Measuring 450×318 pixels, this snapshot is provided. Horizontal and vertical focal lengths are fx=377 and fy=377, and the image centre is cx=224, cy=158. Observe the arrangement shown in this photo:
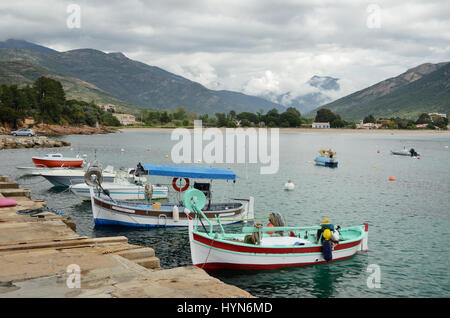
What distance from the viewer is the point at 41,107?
157 m

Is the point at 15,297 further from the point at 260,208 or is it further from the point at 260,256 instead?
the point at 260,208

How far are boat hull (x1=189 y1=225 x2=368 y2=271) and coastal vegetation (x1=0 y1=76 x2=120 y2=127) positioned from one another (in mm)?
131467

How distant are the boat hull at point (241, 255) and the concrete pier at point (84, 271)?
4003mm

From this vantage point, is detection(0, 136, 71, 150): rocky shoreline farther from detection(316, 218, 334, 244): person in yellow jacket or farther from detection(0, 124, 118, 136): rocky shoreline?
detection(316, 218, 334, 244): person in yellow jacket

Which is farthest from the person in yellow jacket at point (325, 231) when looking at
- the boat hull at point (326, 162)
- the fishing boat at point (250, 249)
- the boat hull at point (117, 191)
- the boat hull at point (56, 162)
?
the boat hull at point (326, 162)

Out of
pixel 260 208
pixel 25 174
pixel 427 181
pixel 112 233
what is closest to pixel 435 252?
pixel 260 208

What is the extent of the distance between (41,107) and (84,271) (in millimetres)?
164015

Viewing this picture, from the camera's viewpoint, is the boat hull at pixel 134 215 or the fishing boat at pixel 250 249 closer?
the fishing boat at pixel 250 249

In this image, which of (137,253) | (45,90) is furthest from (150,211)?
(45,90)

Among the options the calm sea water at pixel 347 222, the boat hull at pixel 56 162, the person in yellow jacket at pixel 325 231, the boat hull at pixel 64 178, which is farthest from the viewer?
the boat hull at pixel 56 162

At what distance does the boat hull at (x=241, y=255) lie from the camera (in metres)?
18.0

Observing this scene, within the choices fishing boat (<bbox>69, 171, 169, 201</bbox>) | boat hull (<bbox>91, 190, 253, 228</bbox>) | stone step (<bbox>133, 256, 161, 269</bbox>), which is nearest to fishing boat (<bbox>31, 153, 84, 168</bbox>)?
fishing boat (<bbox>69, 171, 169, 201</bbox>)

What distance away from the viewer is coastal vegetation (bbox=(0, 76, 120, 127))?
135 m

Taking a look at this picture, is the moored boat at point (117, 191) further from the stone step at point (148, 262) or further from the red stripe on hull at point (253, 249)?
the stone step at point (148, 262)
